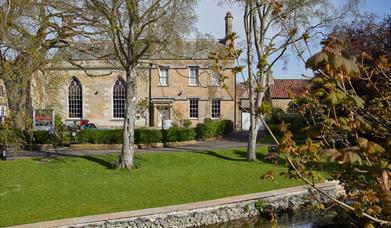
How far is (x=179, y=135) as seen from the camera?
27.5 meters

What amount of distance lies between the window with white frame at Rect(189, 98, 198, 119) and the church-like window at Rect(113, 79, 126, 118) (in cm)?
627

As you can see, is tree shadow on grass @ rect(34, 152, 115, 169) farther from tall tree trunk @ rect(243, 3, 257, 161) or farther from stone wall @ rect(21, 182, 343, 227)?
stone wall @ rect(21, 182, 343, 227)

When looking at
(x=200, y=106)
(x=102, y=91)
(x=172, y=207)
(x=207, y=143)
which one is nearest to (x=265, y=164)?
(x=207, y=143)

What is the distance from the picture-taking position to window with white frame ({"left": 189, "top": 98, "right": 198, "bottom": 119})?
1688 inches

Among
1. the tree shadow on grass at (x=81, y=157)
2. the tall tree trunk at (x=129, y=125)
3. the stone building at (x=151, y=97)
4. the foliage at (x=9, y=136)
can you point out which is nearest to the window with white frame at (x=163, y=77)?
the stone building at (x=151, y=97)

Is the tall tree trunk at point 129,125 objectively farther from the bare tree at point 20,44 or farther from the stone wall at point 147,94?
the stone wall at point 147,94

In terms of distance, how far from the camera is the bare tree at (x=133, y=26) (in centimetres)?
1808

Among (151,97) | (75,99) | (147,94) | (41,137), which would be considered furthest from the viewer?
(75,99)

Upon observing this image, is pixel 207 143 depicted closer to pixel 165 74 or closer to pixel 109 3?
pixel 109 3

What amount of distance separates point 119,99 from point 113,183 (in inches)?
1096

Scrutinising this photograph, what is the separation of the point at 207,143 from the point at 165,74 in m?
16.3

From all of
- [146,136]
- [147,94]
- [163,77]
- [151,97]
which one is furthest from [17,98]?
[163,77]

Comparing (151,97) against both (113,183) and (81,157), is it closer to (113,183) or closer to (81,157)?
(81,157)

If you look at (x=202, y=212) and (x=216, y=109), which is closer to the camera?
(x=202, y=212)
